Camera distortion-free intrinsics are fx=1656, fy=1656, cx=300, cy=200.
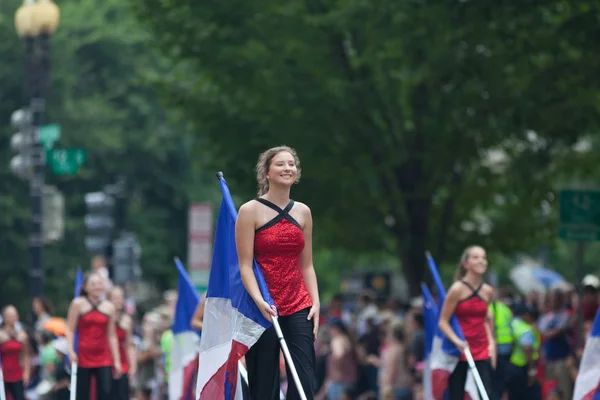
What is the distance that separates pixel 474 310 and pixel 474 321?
105mm

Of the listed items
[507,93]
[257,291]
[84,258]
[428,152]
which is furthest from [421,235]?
[84,258]

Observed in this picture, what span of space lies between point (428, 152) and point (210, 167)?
401 cm

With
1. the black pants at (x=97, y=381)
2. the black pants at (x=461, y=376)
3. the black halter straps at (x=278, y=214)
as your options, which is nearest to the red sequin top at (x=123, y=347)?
the black pants at (x=97, y=381)

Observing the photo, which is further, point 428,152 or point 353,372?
point 428,152

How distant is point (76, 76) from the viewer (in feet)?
149

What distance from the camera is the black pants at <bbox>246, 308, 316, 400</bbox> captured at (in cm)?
935

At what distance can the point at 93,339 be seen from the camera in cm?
1526

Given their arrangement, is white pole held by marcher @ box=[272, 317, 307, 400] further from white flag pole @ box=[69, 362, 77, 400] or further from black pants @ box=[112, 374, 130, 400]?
black pants @ box=[112, 374, 130, 400]

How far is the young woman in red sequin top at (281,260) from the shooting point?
937cm

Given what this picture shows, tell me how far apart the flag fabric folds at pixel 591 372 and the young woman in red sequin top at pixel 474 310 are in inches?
32.9

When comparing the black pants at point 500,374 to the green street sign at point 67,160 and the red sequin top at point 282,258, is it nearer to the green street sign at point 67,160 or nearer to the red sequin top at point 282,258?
the red sequin top at point 282,258

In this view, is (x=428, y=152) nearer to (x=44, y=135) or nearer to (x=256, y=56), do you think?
(x=256, y=56)

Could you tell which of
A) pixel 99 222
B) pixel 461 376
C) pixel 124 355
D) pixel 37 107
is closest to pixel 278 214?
pixel 461 376

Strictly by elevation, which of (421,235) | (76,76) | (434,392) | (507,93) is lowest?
(434,392)
